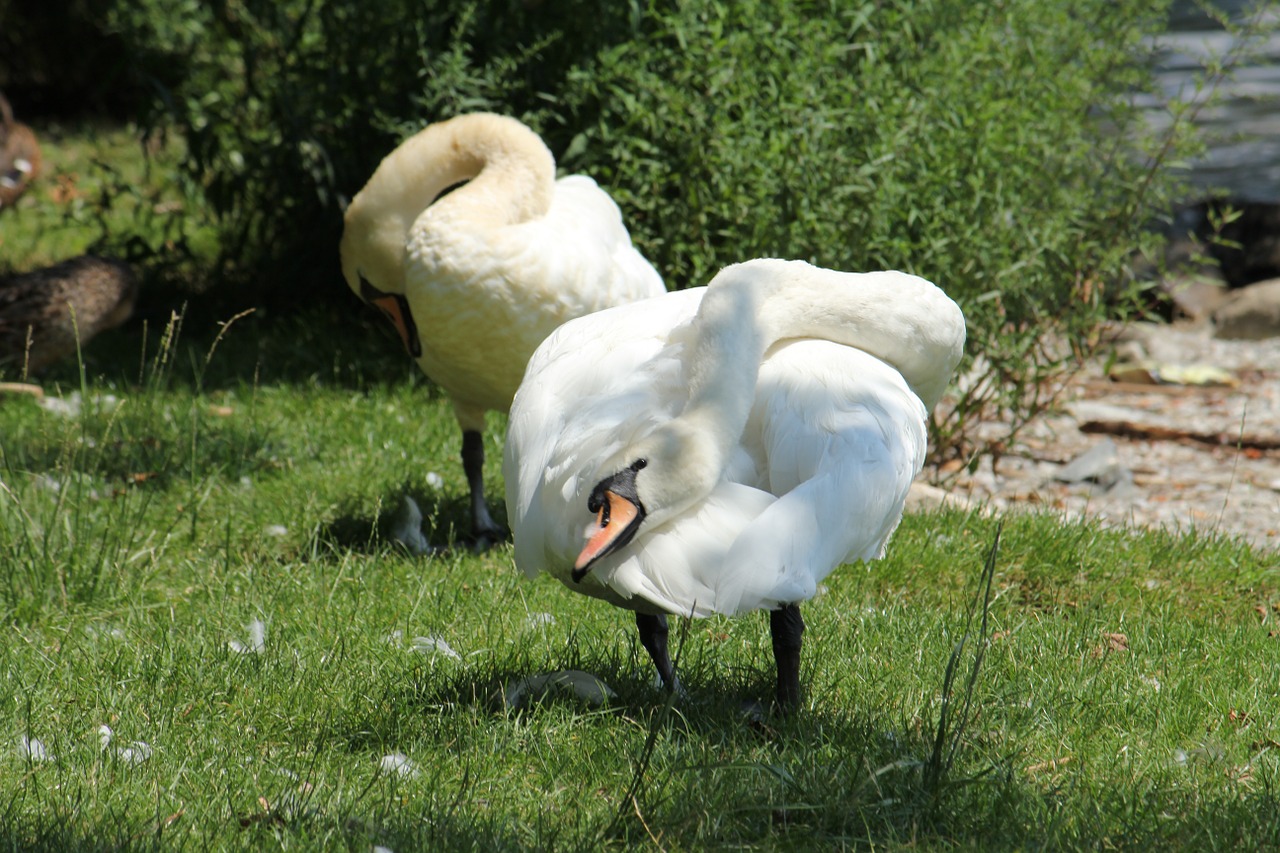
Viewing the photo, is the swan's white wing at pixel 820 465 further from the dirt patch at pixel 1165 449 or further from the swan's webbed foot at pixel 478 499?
the dirt patch at pixel 1165 449

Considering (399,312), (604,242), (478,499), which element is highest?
(604,242)

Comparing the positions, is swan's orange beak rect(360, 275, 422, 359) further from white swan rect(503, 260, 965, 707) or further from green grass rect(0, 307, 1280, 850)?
white swan rect(503, 260, 965, 707)

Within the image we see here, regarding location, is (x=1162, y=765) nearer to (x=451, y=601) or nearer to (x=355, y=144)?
(x=451, y=601)

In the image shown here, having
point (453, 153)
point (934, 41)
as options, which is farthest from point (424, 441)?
point (934, 41)

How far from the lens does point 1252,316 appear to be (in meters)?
9.46

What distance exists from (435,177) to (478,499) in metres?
1.27

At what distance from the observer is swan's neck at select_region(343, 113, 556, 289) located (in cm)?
507

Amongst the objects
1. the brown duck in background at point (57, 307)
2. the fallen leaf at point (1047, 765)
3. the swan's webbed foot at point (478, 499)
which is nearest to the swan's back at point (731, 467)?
the fallen leaf at point (1047, 765)

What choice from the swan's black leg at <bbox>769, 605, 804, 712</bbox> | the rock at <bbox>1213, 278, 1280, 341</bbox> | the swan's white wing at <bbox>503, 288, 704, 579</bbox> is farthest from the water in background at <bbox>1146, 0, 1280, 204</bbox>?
the swan's black leg at <bbox>769, 605, 804, 712</bbox>

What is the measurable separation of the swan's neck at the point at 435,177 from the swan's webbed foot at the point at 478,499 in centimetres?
69

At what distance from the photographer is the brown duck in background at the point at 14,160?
32.1 feet

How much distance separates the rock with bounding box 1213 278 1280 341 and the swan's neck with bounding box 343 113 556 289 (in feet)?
20.5

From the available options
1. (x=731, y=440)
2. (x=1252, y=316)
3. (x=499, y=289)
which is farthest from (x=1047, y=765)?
(x=1252, y=316)

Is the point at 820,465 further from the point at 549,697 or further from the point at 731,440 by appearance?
the point at 549,697
